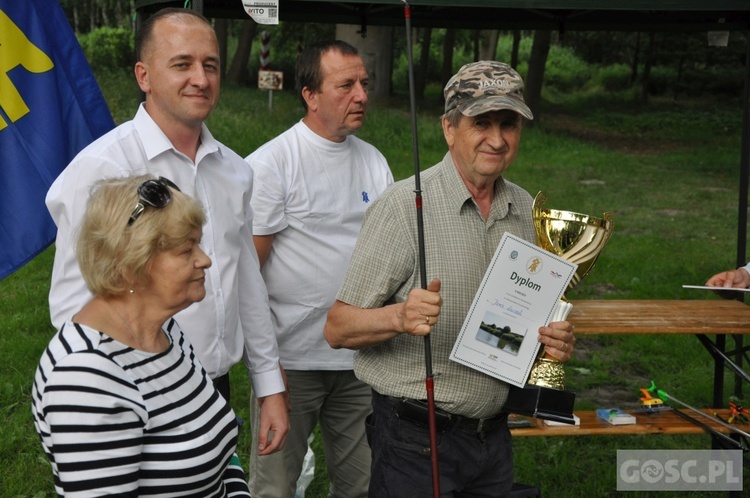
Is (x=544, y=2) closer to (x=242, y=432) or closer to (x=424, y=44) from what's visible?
(x=242, y=432)

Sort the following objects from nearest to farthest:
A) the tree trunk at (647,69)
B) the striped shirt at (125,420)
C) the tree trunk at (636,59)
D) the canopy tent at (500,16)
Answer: the striped shirt at (125,420) → the canopy tent at (500,16) → the tree trunk at (647,69) → the tree trunk at (636,59)

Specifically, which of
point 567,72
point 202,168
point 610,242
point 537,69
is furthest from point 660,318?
point 567,72

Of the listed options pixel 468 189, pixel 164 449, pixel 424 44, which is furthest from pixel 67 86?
pixel 424 44

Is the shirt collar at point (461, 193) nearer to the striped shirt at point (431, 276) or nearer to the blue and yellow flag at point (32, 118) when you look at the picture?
the striped shirt at point (431, 276)

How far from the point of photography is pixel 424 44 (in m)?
27.4

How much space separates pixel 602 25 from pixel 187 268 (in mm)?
4197

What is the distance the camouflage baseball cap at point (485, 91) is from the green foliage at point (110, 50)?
24471 mm

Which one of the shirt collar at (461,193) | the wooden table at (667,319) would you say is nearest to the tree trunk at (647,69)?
the wooden table at (667,319)

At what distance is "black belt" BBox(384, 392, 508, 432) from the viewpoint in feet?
→ 9.87

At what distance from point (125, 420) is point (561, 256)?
192 cm

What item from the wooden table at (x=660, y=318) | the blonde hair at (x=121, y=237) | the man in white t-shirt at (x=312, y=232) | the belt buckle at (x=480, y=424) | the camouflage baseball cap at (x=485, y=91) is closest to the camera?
the blonde hair at (x=121, y=237)

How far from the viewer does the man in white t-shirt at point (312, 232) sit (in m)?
4.12

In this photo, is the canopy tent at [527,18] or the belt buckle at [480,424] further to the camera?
the canopy tent at [527,18]

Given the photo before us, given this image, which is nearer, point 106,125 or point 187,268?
point 187,268
